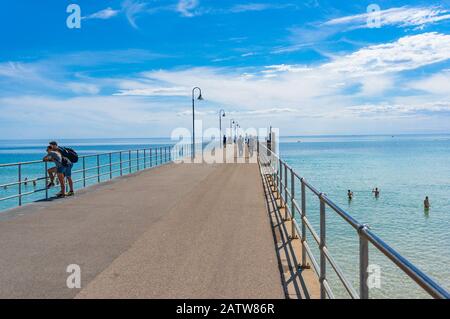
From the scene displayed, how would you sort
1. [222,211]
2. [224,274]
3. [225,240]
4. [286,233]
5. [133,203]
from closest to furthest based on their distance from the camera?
[224,274] < [225,240] < [286,233] < [222,211] < [133,203]

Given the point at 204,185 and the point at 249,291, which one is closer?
the point at 249,291

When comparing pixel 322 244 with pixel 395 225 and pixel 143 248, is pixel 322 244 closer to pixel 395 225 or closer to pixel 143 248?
pixel 143 248

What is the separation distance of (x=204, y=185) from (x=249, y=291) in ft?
40.0

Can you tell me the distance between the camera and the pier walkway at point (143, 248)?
5359 mm

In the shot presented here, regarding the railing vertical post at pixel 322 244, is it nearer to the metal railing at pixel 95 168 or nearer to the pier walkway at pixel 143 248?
the pier walkway at pixel 143 248

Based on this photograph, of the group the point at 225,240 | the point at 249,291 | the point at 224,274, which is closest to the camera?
the point at 249,291

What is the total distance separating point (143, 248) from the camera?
24.1 ft

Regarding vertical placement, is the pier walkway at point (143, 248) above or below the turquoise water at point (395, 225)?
above

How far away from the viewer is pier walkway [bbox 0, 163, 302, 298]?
536 cm

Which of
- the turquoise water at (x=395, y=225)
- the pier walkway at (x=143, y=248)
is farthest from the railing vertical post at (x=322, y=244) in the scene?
the turquoise water at (x=395, y=225)
